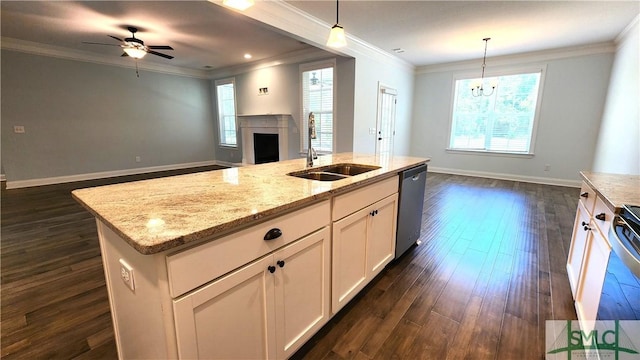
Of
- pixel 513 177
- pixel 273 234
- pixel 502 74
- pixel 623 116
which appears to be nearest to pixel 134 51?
pixel 273 234

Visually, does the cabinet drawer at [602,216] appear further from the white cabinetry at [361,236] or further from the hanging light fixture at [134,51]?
the hanging light fixture at [134,51]

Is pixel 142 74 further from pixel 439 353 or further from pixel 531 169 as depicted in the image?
pixel 531 169

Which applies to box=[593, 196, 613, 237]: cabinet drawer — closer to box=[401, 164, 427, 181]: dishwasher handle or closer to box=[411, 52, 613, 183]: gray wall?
box=[401, 164, 427, 181]: dishwasher handle

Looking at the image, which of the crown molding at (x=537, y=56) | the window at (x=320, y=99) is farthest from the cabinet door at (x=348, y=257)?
the crown molding at (x=537, y=56)

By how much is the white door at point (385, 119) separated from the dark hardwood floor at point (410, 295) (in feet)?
8.89

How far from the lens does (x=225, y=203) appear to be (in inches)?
46.1

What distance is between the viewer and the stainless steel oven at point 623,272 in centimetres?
96

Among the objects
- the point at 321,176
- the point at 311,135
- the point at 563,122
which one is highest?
the point at 563,122

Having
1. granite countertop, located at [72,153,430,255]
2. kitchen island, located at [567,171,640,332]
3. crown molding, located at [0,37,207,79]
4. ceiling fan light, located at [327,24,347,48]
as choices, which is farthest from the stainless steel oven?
crown molding, located at [0,37,207,79]

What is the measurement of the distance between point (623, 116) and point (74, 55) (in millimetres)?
9562

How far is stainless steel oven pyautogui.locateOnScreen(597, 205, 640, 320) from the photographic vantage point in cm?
96

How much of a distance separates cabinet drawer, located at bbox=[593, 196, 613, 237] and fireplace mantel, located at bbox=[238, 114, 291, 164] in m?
5.34

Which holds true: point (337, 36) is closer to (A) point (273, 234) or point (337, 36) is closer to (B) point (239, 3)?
(B) point (239, 3)

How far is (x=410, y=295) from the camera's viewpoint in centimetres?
203
